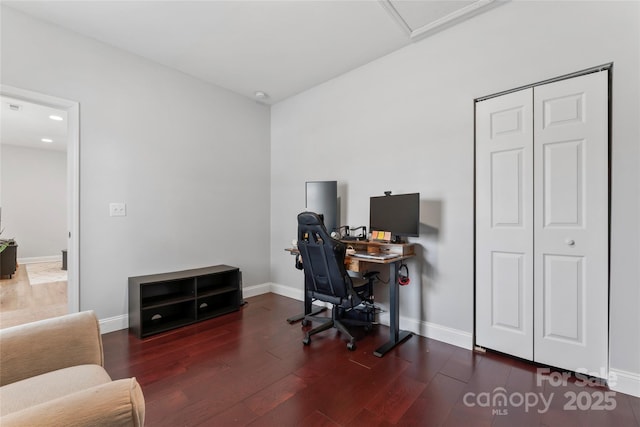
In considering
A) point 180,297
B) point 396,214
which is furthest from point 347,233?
point 180,297

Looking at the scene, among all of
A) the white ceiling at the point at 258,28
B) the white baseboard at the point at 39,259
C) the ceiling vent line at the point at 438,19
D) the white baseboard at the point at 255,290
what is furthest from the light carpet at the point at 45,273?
the ceiling vent line at the point at 438,19

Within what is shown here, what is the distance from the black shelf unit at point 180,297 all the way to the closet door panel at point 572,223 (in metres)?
3.15

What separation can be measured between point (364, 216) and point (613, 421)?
7.67ft

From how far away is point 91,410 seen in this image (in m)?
0.79

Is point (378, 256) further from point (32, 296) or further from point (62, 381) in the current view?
point (32, 296)

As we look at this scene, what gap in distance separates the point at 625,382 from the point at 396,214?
1.90m

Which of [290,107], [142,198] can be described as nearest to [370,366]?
[142,198]

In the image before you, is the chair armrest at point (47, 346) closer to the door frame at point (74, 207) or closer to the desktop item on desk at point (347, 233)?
the door frame at point (74, 207)

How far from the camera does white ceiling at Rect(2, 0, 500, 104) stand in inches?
93.4

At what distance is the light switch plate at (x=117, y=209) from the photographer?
9.62 feet

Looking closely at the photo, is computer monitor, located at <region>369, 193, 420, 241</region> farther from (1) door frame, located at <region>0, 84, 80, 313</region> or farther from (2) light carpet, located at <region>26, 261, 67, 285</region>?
(2) light carpet, located at <region>26, 261, 67, 285</region>

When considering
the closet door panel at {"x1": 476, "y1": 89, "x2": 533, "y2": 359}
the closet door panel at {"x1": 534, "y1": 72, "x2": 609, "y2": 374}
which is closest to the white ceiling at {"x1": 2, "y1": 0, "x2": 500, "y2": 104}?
the closet door panel at {"x1": 476, "y1": 89, "x2": 533, "y2": 359}

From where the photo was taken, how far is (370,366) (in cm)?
221

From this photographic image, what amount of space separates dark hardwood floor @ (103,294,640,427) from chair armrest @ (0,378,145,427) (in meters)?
0.98
